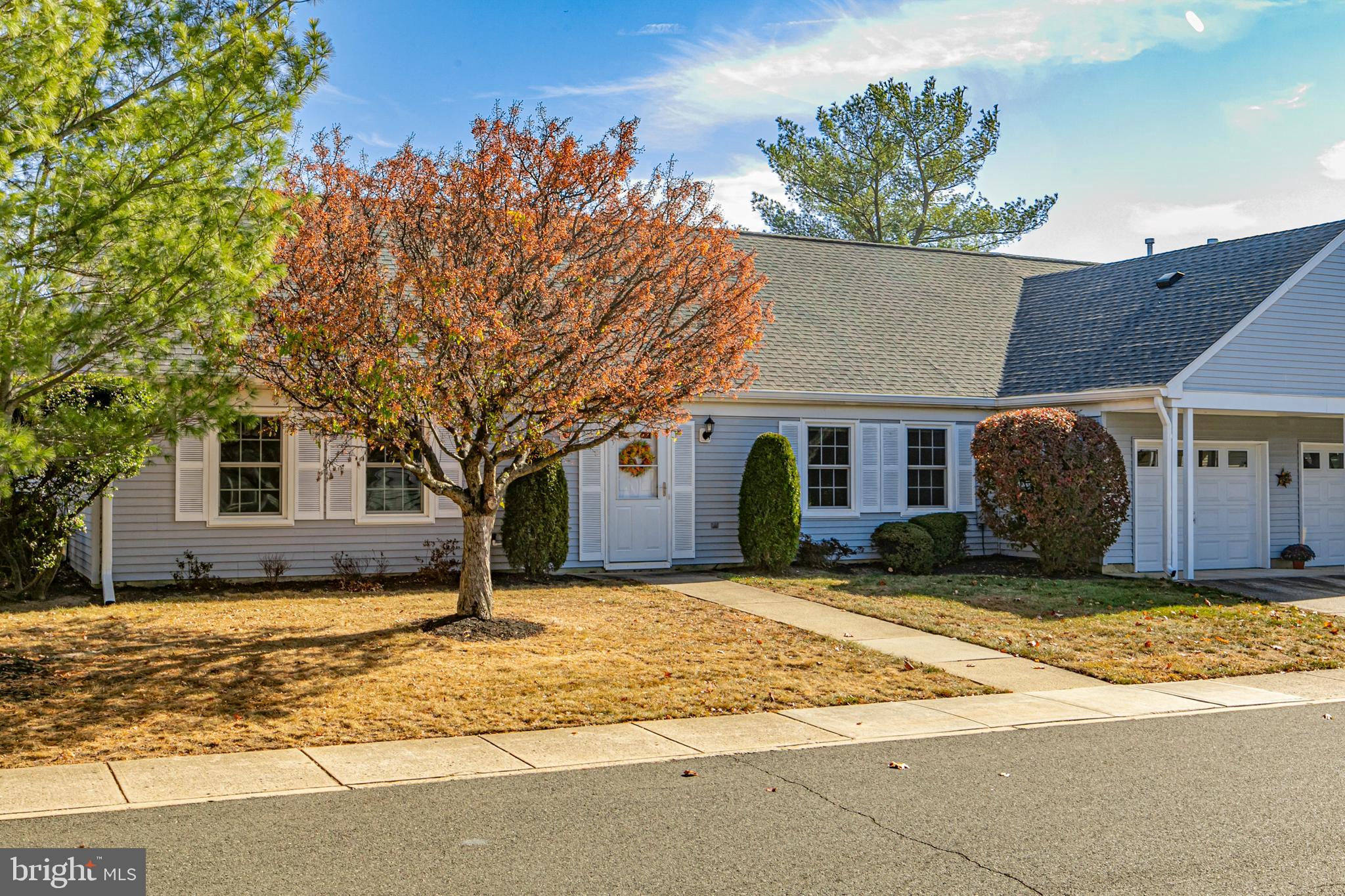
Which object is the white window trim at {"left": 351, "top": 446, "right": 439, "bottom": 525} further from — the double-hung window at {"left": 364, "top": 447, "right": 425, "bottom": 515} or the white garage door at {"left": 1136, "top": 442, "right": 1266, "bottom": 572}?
the white garage door at {"left": 1136, "top": 442, "right": 1266, "bottom": 572}

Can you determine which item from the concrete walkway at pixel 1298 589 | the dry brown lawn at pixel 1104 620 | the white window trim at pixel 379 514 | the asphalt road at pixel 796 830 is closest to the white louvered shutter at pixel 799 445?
the dry brown lawn at pixel 1104 620

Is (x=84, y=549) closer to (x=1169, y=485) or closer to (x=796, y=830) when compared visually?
(x=796, y=830)

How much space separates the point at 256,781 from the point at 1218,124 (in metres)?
15.5

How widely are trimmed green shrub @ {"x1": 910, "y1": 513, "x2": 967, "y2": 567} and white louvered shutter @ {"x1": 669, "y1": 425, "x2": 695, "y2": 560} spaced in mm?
3678

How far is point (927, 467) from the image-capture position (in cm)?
1919

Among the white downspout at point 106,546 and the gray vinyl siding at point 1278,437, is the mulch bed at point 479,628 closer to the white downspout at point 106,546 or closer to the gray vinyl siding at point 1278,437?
the white downspout at point 106,546

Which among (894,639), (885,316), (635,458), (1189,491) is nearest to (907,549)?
(1189,491)

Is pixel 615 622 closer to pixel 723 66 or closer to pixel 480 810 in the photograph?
pixel 480 810

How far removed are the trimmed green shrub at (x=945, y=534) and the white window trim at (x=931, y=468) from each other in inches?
16.7

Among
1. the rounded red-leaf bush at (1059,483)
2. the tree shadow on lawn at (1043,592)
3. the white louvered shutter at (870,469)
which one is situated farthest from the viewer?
the white louvered shutter at (870,469)

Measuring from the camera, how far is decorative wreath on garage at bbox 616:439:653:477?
56.1 feet

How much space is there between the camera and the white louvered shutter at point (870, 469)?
1850cm

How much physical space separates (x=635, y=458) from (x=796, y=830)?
11818 mm

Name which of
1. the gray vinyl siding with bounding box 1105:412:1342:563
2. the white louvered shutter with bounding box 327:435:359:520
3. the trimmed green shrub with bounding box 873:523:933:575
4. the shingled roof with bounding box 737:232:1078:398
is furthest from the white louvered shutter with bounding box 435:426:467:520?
the gray vinyl siding with bounding box 1105:412:1342:563
